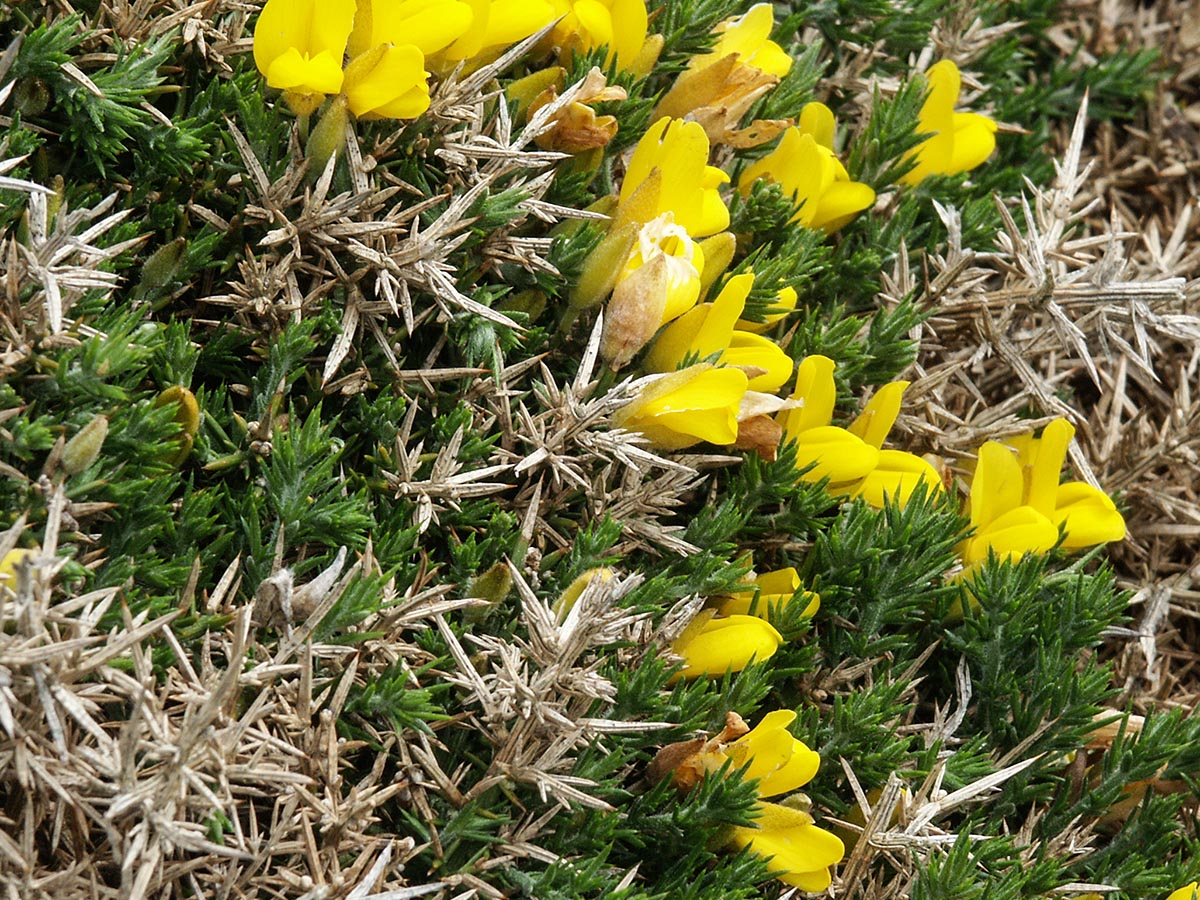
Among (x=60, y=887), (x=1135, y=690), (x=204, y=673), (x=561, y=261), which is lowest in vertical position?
(x=1135, y=690)

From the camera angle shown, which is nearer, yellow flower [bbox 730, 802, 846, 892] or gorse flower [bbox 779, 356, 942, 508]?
yellow flower [bbox 730, 802, 846, 892]

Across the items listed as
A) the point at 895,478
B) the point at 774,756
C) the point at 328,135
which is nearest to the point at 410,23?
the point at 328,135

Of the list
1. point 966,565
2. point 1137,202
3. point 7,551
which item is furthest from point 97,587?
point 1137,202

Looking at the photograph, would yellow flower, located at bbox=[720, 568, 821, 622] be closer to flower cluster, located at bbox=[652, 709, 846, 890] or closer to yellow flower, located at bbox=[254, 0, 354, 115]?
flower cluster, located at bbox=[652, 709, 846, 890]

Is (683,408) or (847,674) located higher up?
(683,408)

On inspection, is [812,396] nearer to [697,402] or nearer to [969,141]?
[697,402]

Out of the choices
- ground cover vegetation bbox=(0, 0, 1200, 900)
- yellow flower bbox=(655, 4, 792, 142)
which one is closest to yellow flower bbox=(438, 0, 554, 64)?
ground cover vegetation bbox=(0, 0, 1200, 900)

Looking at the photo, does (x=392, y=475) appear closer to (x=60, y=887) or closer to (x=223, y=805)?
(x=223, y=805)
